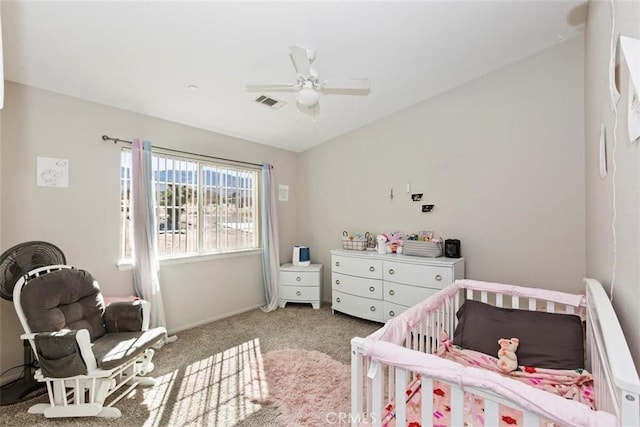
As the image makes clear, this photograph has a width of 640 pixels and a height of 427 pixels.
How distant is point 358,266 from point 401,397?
237 cm

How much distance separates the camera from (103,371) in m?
1.79

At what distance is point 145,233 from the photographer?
2.82 m

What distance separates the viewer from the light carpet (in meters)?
1.85

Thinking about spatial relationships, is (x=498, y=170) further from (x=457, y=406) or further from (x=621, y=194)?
(x=457, y=406)

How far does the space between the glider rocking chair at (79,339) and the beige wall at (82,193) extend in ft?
1.55

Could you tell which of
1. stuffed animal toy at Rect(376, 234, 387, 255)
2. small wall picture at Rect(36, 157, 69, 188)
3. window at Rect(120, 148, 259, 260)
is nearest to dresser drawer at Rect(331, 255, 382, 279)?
stuffed animal toy at Rect(376, 234, 387, 255)

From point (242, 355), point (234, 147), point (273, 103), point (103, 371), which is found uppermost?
point (273, 103)

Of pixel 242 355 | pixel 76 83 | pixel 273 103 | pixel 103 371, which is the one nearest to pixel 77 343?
pixel 103 371

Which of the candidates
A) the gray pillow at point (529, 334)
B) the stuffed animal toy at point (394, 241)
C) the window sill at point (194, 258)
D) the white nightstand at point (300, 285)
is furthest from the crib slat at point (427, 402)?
the white nightstand at point (300, 285)

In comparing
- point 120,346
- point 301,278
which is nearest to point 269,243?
point 301,278

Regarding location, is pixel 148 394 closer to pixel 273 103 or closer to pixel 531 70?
pixel 273 103

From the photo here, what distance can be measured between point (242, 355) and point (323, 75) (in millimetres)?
2637

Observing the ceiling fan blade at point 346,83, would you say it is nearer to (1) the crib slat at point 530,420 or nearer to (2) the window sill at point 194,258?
(1) the crib slat at point 530,420

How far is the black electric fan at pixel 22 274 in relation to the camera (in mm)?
1980
